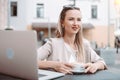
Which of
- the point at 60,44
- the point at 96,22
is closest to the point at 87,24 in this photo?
the point at 96,22

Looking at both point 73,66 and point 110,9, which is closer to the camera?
point 73,66

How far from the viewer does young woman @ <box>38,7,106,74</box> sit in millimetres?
1523

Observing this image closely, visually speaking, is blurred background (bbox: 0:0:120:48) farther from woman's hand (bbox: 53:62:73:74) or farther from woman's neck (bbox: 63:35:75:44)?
woman's hand (bbox: 53:62:73:74)

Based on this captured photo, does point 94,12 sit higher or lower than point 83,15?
higher

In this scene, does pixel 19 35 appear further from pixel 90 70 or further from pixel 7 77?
pixel 90 70

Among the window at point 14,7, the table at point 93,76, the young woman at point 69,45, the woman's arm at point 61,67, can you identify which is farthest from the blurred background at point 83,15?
the table at point 93,76

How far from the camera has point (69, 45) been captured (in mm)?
1577

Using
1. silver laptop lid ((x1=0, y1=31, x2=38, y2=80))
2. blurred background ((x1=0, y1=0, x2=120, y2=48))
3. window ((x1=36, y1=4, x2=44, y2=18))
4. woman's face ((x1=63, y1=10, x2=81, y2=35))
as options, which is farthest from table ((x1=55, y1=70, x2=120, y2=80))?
window ((x1=36, y1=4, x2=44, y2=18))

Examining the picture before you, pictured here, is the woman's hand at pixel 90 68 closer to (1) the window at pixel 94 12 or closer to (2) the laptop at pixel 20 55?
(2) the laptop at pixel 20 55

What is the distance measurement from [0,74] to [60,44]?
40 centimetres

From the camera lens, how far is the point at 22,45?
111cm

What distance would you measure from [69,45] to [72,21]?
13 centimetres

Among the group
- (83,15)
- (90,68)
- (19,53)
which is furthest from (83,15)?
(19,53)

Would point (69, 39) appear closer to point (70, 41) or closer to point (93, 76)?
point (70, 41)
